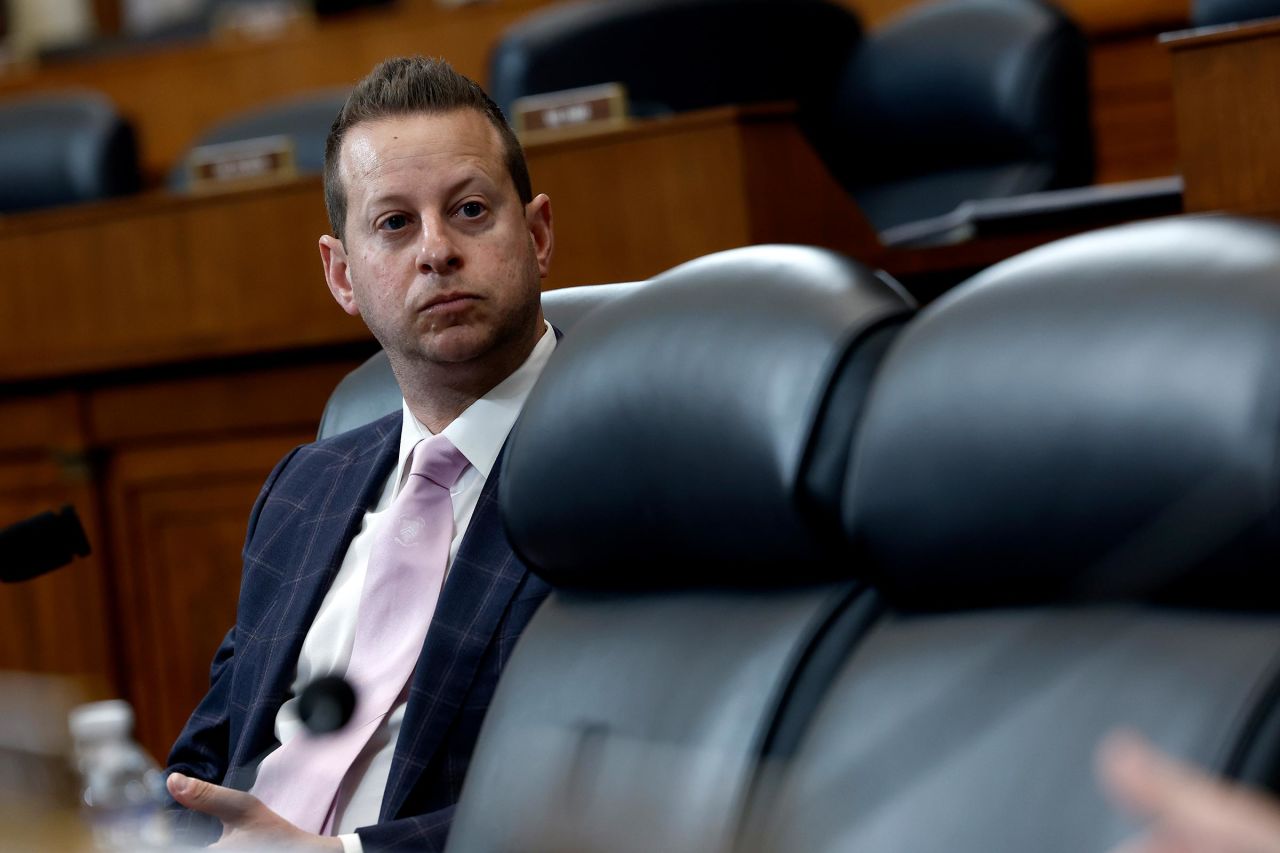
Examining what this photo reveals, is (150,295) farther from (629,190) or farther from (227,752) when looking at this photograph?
(227,752)

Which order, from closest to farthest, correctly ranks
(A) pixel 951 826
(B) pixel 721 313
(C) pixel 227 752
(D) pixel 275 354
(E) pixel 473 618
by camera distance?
(A) pixel 951 826 < (B) pixel 721 313 < (E) pixel 473 618 < (C) pixel 227 752 < (D) pixel 275 354

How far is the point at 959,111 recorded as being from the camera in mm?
3148

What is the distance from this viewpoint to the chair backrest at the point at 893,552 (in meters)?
0.78

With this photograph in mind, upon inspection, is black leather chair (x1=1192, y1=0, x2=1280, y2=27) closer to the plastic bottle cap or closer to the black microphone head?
the black microphone head

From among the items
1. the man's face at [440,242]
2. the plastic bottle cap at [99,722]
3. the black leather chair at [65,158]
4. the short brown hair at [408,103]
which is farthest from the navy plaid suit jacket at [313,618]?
the black leather chair at [65,158]

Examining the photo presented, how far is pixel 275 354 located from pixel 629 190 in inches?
28.2

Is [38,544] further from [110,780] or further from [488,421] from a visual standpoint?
[110,780]

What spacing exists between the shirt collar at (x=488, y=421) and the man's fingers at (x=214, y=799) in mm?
347

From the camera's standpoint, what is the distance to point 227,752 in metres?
1.58

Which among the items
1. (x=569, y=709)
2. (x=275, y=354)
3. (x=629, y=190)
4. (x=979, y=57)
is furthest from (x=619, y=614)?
(x=979, y=57)

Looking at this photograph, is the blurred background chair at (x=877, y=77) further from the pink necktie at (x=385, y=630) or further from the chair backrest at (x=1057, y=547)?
the chair backrest at (x=1057, y=547)

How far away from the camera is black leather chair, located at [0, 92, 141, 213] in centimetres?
390

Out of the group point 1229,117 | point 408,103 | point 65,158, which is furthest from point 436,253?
point 65,158

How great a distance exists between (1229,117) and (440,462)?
1.04 meters
